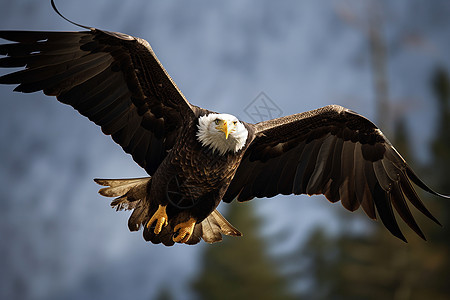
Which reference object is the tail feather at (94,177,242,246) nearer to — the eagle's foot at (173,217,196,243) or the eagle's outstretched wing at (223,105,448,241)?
the eagle's foot at (173,217,196,243)

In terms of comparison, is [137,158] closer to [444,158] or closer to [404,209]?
[404,209]

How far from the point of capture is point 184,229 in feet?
13.3

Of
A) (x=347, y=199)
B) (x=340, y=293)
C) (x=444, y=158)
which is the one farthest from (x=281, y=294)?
(x=347, y=199)

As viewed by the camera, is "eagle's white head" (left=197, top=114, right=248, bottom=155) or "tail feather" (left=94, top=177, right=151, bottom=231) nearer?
"eagle's white head" (left=197, top=114, right=248, bottom=155)

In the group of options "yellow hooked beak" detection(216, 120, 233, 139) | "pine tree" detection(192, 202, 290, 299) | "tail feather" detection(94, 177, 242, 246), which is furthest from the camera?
"pine tree" detection(192, 202, 290, 299)

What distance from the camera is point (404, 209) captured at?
4465 millimetres

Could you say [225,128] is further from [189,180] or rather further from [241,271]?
[241,271]

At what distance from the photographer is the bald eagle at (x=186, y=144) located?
3803mm

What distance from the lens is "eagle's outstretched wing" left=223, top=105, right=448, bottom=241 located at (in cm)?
451

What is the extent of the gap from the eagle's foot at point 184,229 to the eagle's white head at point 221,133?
0.58 meters

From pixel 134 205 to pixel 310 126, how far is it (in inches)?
53.8

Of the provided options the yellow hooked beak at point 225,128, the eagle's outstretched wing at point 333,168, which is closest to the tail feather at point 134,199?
the eagle's outstretched wing at point 333,168

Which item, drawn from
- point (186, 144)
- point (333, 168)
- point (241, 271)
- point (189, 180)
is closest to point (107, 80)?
point (186, 144)

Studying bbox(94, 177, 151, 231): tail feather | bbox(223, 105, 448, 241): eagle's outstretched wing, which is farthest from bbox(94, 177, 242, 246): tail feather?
bbox(223, 105, 448, 241): eagle's outstretched wing
